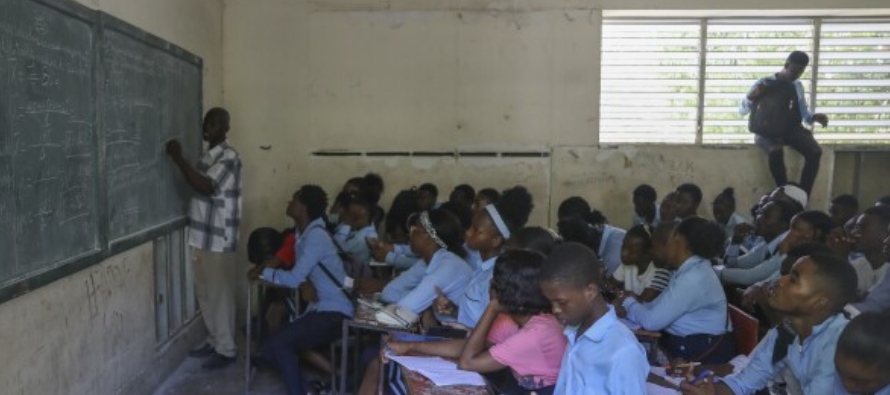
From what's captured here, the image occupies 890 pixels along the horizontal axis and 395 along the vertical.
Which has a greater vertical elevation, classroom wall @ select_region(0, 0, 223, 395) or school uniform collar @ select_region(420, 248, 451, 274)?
school uniform collar @ select_region(420, 248, 451, 274)

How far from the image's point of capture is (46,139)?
256cm

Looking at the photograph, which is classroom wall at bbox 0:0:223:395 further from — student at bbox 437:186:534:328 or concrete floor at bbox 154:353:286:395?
student at bbox 437:186:534:328

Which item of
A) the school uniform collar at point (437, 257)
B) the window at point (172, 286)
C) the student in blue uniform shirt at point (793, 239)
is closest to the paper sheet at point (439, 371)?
the school uniform collar at point (437, 257)

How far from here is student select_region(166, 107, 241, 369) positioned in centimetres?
414

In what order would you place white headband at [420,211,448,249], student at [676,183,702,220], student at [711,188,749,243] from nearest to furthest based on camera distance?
white headband at [420,211,448,249] < student at [676,183,702,220] < student at [711,188,749,243]

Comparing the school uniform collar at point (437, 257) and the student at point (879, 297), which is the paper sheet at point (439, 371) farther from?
the student at point (879, 297)

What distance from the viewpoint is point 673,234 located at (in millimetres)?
2904

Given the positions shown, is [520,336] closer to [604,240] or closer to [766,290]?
[766,290]

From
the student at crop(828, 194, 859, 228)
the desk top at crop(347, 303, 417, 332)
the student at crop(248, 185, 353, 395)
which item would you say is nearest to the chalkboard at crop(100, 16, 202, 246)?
the student at crop(248, 185, 353, 395)

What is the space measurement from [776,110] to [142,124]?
15.2 ft

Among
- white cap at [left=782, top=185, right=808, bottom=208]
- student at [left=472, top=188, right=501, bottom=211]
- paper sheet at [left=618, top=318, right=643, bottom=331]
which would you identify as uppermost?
white cap at [left=782, top=185, right=808, bottom=208]

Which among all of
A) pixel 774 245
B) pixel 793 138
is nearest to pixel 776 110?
pixel 793 138

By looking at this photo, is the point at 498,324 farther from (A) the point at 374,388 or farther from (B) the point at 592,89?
(B) the point at 592,89

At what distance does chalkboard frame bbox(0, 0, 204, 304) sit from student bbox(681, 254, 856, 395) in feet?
8.17
